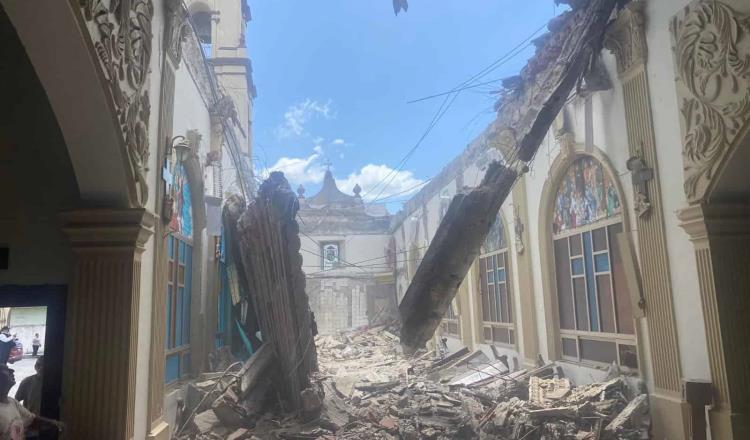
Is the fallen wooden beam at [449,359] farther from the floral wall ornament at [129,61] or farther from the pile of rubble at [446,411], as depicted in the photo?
the floral wall ornament at [129,61]

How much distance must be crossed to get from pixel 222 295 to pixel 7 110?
6363 mm

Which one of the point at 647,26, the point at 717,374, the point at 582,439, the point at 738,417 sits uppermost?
the point at 647,26

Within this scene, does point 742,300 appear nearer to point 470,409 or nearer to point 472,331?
point 470,409

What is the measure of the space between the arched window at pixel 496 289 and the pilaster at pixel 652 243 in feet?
13.9

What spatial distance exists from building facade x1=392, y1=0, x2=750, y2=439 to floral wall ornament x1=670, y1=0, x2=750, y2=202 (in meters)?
0.01

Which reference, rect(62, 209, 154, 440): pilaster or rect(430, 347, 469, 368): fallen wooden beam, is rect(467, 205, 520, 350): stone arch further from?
rect(62, 209, 154, 440): pilaster

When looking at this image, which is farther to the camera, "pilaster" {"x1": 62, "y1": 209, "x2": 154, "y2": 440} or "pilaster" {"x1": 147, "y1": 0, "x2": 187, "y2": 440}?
"pilaster" {"x1": 147, "y1": 0, "x2": 187, "y2": 440}

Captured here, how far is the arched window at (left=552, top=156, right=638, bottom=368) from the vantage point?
674 centimetres

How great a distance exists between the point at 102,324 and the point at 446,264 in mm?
3830

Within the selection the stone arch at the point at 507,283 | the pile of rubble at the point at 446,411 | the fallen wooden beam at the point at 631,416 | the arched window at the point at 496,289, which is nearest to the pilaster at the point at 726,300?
the fallen wooden beam at the point at 631,416

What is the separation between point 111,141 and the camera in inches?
149

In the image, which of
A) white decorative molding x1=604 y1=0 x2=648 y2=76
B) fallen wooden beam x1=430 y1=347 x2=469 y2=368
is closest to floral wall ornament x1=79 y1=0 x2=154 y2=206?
white decorative molding x1=604 y1=0 x2=648 y2=76

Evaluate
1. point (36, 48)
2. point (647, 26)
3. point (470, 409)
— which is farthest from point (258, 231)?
point (647, 26)

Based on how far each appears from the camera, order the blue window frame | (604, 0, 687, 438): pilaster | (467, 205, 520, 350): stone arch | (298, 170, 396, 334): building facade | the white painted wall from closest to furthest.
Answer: the white painted wall
(604, 0, 687, 438): pilaster
the blue window frame
(467, 205, 520, 350): stone arch
(298, 170, 396, 334): building facade
